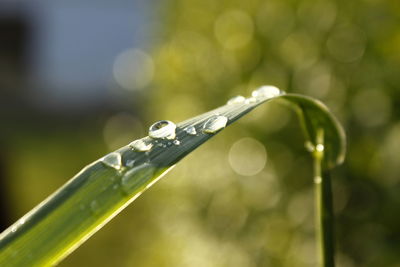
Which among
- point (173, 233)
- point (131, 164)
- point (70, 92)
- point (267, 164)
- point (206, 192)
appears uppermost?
point (131, 164)

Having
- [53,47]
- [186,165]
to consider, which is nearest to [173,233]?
[186,165]

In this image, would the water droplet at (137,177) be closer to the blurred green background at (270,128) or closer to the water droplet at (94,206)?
the water droplet at (94,206)

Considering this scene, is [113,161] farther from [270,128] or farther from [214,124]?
[270,128]

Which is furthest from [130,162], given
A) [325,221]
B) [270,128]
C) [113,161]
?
[270,128]

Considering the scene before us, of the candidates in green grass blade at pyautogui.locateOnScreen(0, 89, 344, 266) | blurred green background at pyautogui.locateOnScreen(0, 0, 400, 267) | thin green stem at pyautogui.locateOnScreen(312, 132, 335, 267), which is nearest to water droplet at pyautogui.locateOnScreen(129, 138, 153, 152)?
green grass blade at pyautogui.locateOnScreen(0, 89, 344, 266)

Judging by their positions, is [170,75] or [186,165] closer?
[186,165]

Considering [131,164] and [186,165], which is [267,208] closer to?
[186,165]

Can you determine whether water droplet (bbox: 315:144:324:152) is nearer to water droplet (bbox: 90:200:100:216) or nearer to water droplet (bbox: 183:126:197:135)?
water droplet (bbox: 183:126:197:135)

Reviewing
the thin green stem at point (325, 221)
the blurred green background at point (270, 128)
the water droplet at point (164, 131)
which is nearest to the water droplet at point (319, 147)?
the thin green stem at point (325, 221)
